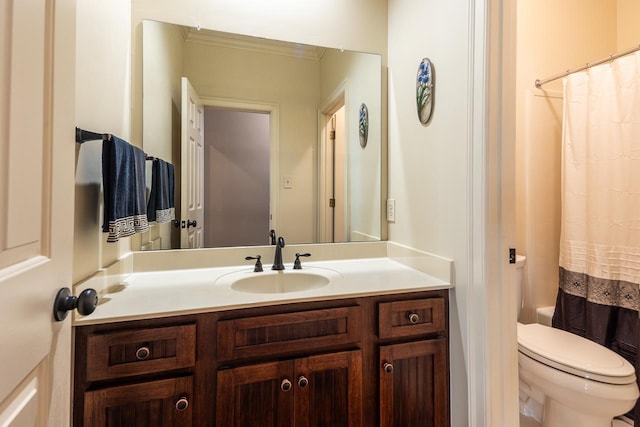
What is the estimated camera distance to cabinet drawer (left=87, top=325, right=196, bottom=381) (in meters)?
0.84

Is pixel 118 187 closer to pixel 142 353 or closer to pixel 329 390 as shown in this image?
pixel 142 353

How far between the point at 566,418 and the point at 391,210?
123cm

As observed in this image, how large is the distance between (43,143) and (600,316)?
2.50 m

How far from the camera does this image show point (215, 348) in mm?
938

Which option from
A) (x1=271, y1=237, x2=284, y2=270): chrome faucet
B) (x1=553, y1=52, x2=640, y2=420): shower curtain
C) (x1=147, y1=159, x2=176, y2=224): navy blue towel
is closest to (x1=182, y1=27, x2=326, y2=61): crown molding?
(x1=147, y1=159, x2=176, y2=224): navy blue towel

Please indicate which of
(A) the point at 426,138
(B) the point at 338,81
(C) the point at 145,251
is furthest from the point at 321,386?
(B) the point at 338,81

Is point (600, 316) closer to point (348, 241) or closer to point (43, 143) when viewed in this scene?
point (348, 241)

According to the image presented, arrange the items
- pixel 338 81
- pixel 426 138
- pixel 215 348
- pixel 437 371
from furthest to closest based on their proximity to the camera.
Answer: pixel 338 81, pixel 426 138, pixel 437 371, pixel 215 348

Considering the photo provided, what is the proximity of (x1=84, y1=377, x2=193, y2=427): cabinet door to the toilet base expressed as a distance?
158cm

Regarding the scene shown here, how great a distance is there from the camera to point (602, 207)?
167cm

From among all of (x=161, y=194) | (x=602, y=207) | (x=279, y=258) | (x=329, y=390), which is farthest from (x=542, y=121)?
(x=161, y=194)

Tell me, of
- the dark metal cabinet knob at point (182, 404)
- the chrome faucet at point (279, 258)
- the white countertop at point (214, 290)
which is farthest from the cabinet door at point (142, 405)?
the chrome faucet at point (279, 258)

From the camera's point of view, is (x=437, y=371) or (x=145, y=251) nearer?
(x=437, y=371)

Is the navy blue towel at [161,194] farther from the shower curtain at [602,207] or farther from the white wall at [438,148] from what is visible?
the shower curtain at [602,207]
